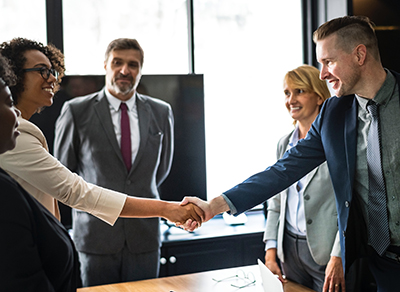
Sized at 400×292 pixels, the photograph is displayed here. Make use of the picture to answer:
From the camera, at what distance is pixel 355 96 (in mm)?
1999

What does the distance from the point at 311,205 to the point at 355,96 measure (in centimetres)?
60

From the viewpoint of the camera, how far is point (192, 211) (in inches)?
92.4

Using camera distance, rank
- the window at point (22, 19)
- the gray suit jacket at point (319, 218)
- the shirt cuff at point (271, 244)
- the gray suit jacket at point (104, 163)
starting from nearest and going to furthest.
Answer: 1. the gray suit jacket at point (319, 218)
2. the shirt cuff at point (271, 244)
3. the gray suit jacket at point (104, 163)
4. the window at point (22, 19)

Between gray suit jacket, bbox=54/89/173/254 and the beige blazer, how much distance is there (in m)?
0.80

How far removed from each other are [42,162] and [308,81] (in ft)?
5.01

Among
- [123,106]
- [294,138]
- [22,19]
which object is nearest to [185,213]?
[294,138]

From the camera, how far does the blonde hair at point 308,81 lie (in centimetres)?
252

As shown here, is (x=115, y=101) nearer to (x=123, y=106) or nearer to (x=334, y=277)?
(x=123, y=106)

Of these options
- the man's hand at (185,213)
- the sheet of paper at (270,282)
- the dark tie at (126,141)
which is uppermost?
the dark tie at (126,141)

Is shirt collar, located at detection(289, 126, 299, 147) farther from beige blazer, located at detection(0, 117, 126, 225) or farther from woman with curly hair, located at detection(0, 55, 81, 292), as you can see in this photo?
woman with curly hair, located at detection(0, 55, 81, 292)

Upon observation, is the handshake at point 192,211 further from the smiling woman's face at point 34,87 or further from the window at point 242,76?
the window at point 242,76

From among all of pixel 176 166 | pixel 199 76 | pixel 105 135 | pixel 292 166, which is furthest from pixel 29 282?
pixel 199 76

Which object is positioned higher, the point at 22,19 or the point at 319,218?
the point at 22,19

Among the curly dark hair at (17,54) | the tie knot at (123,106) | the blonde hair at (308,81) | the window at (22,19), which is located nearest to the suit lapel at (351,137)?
the blonde hair at (308,81)
